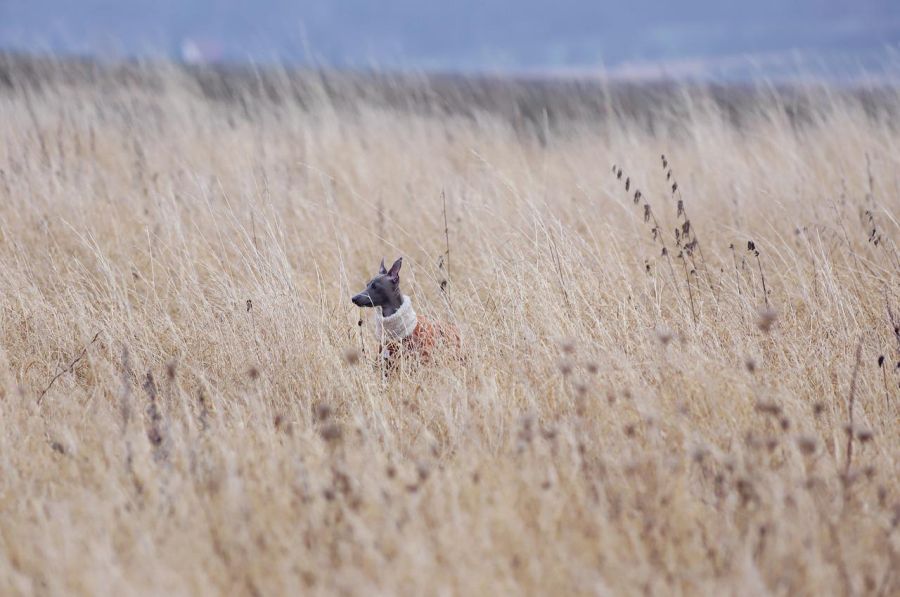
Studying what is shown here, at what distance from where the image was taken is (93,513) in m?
2.15

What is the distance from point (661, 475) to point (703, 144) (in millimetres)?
5489

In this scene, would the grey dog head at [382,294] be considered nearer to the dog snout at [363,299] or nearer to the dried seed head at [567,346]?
the dog snout at [363,299]

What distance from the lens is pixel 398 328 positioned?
323 centimetres

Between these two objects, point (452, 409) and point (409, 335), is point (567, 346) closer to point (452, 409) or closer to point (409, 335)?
point (452, 409)

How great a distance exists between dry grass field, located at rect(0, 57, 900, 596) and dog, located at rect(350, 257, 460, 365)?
10 cm

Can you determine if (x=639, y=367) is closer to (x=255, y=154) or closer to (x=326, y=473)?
(x=326, y=473)

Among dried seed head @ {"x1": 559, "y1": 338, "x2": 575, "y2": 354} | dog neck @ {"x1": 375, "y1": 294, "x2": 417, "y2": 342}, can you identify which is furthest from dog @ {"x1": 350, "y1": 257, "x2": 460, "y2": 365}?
dried seed head @ {"x1": 559, "y1": 338, "x2": 575, "y2": 354}

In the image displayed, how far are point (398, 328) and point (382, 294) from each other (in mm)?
169

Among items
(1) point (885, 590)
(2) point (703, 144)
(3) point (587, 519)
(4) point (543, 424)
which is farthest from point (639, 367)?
(2) point (703, 144)

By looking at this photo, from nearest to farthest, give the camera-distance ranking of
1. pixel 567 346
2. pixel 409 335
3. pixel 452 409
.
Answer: pixel 567 346
pixel 452 409
pixel 409 335

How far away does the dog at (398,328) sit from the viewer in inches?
125

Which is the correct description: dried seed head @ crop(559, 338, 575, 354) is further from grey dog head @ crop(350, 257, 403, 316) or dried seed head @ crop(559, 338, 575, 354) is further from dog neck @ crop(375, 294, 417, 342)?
grey dog head @ crop(350, 257, 403, 316)

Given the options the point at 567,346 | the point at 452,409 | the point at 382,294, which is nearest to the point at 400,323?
the point at 382,294

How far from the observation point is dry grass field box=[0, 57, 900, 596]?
1.96 metres
